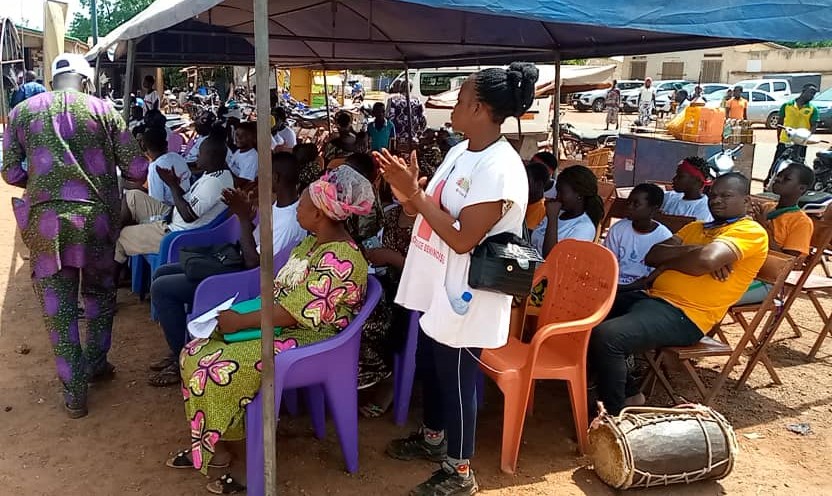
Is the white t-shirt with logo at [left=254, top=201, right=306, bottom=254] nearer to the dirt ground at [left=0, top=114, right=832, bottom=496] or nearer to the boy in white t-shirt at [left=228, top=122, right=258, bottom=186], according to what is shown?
the dirt ground at [left=0, top=114, right=832, bottom=496]

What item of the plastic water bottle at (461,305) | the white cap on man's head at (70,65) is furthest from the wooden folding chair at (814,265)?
the white cap on man's head at (70,65)

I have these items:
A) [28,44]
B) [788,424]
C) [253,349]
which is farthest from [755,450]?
[28,44]

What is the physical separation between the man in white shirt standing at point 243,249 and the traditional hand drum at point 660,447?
6.01ft

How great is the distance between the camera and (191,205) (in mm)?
4285

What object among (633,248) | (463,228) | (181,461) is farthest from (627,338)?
(181,461)

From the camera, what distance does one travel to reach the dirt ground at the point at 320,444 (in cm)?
291

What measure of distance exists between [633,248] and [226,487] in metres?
2.58

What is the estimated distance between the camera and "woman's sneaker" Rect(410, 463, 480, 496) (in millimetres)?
2664

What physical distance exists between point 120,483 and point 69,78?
6.45 ft

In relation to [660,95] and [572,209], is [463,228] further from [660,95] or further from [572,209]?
[660,95]

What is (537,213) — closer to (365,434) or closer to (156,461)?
(365,434)

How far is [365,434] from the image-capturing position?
3322mm

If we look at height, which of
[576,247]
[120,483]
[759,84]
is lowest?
[120,483]

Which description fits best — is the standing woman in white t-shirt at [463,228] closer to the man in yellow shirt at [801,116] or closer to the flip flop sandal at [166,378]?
the flip flop sandal at [166,378]
